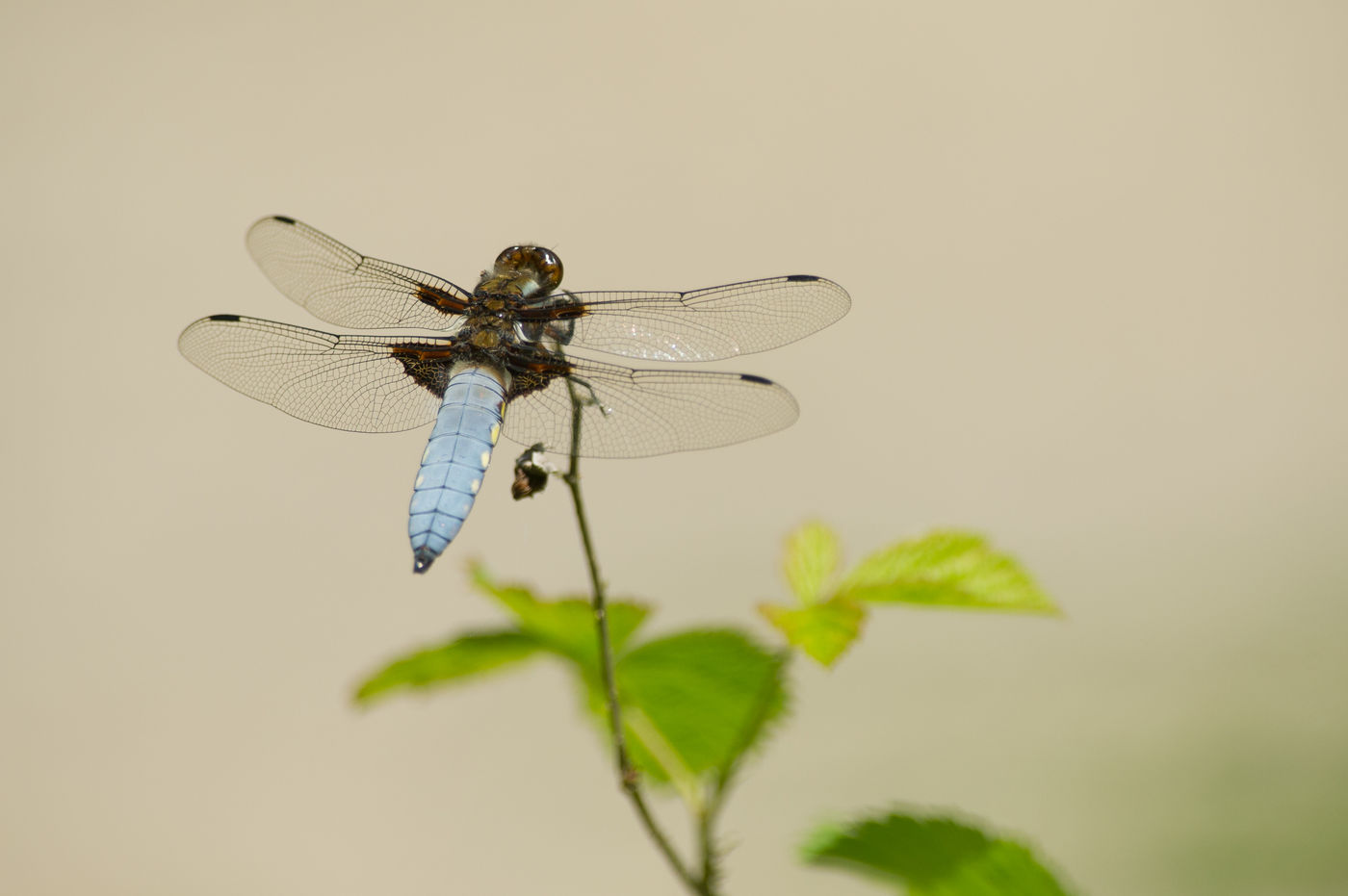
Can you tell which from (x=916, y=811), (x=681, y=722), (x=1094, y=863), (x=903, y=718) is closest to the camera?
(x=916, y=811)

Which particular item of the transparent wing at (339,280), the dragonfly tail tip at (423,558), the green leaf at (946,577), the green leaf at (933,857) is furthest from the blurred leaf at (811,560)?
the transparent wing at (339,280)

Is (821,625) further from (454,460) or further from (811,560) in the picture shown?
(454,460)

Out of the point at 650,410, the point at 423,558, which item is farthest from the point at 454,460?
the point at 650,410

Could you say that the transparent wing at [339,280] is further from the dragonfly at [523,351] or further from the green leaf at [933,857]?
the green leaf at [933,857]

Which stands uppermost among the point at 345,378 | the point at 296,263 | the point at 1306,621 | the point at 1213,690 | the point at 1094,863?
the point at 296,263

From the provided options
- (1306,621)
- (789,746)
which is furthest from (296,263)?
(1306,621)

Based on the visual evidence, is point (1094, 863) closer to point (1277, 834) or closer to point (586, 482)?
point (1277, 834)

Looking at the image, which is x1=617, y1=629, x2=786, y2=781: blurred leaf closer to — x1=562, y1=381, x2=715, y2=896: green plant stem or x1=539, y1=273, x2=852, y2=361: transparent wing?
x1=562, y1=381, x2=715, y2=896: green plant stem
